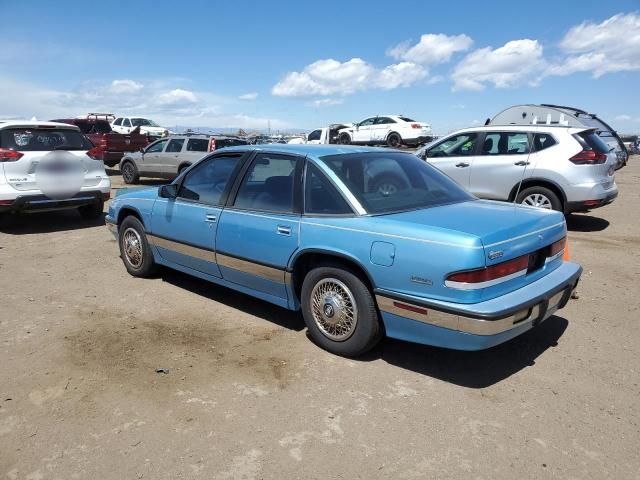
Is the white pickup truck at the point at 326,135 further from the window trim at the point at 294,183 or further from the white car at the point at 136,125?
the window trim at the point at 294,183

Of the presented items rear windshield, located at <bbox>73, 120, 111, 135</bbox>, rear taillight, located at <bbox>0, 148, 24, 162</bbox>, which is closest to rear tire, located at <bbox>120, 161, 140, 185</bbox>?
rear windshield, located at <bbox>73, 120, 111, 135</bbox>

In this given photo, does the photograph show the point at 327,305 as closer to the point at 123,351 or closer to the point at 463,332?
the point at 463,332

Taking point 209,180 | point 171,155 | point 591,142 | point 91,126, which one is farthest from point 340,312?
point 91,126

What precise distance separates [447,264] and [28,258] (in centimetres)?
592

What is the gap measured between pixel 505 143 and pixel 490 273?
5912 millimetres

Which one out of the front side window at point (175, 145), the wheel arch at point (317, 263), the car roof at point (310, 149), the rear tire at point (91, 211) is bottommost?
the rear tire at point (91, 211)

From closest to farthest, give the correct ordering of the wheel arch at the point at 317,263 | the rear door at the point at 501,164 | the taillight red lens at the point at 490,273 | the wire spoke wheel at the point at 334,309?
1. the taillight red lens at the point at 490,273
2. the wheel arch at the point at 317,263
3. the wire spoke wheel at the point at 334,309
4. the rear door at the point at 501,164

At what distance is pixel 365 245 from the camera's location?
11.0 feet

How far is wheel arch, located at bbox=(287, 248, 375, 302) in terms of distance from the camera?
3.45 metres

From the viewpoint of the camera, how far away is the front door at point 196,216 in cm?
454

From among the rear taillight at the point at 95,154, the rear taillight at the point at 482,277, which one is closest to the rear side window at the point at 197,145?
the rear taillight at the point at 95,154

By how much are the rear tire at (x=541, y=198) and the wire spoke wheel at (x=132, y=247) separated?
18.2 ft

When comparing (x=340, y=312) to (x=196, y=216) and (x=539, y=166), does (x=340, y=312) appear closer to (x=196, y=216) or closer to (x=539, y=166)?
(x=196, y=216)

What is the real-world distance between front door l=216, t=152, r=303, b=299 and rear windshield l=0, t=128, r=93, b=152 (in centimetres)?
508
